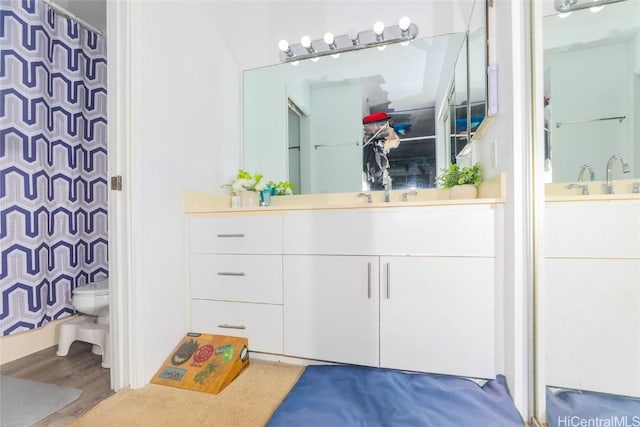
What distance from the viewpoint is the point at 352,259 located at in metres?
1.50

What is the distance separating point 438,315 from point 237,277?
1.05 m

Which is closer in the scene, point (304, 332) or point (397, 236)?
point (397, 236)

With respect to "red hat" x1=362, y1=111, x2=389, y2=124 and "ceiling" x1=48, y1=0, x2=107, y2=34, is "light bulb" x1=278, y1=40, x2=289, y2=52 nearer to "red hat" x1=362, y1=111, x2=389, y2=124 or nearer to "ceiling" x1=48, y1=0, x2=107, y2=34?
"red hat" x1=362, y1=111, x2=389, y2=124

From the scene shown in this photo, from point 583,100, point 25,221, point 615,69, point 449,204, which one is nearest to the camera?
point 615,69

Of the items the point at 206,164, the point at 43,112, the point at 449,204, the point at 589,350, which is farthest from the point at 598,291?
the point at 43,112

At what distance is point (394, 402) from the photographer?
1221 millimetres

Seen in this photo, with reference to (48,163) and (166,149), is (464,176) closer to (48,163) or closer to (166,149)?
(166,149)

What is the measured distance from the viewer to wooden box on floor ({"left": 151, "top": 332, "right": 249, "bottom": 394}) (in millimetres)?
1435

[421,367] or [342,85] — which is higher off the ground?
[342,85]

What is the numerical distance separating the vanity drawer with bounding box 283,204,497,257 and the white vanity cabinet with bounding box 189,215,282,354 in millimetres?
143

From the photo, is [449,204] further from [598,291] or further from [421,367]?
[421,367]

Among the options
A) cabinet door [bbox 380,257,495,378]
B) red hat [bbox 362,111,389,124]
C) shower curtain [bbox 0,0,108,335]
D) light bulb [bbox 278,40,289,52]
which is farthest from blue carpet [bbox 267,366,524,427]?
light bulb [bbox 278,40,289,52]

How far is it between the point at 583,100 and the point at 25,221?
108 inches

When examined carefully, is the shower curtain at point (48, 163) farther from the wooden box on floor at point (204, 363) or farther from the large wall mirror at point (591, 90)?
the large wall mirror at point (591, 90)
